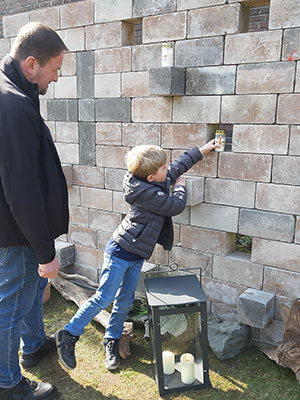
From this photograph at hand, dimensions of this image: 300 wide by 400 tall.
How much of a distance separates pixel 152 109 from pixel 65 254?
188 centimetres

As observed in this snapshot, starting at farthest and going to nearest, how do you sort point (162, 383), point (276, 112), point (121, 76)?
point (121, 76), point (276, 112), point (162, 383)

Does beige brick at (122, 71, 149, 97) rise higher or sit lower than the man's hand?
higher

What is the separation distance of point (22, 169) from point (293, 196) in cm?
195

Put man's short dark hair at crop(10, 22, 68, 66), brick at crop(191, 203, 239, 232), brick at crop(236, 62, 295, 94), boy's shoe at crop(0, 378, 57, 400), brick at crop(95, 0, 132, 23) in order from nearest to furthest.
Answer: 1. man's short dark hair at crop(10, 22, 68, 66)
2. boy's shoe at crop(0, 378, 57, 400)
3. brick at crop(236, 62, 295, 94)
4. brick at crop(191, 203, 239, 232)
5. brick at crop(95, 0, 132, 23)

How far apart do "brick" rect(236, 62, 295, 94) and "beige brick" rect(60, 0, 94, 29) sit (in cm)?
171

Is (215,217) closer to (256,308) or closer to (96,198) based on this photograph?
(256,308)

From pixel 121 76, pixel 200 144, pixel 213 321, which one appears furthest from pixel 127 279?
pixel 121 76

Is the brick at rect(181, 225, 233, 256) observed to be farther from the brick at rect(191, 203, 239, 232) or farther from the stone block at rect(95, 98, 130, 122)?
the stone block at rect(95, 98, 130, 122)

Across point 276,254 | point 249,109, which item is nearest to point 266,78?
point 249,109

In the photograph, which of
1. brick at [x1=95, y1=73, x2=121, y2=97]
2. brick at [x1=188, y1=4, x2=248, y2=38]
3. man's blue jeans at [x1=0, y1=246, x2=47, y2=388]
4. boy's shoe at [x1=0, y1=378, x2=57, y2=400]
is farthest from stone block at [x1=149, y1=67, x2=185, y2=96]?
boy's shoe at [x1=0, y1=378, x2=57, y2=400]

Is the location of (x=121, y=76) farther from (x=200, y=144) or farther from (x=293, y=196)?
(x=293, y=196)

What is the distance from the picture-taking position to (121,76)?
3766 mm

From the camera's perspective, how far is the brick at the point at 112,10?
142 inches

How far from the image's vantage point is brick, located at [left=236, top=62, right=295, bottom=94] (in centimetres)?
286
